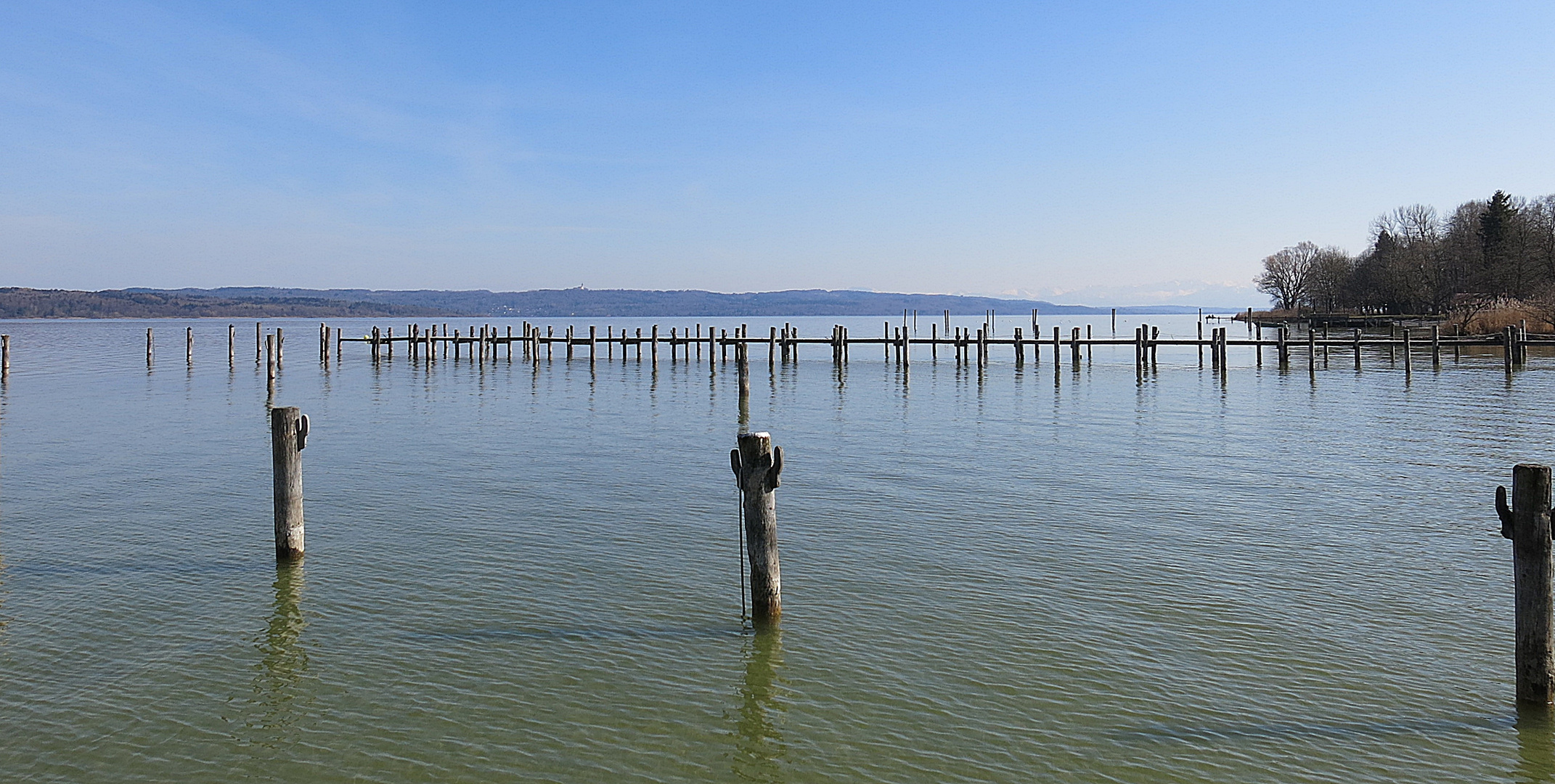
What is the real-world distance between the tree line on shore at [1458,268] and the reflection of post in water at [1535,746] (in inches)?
2474

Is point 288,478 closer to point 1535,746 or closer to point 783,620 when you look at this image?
point 783,620

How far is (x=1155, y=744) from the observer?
20.4 feet

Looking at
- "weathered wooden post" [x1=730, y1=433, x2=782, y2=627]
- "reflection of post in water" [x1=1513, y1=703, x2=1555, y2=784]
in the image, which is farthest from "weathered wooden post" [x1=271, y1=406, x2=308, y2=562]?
"reflection of post in water" [x1=1513, y1=703, x2=1555, y2=784]

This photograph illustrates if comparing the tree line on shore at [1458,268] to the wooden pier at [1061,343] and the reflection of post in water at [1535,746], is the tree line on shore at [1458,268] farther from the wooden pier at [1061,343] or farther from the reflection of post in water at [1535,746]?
the reflection of post in water at [1535,746]

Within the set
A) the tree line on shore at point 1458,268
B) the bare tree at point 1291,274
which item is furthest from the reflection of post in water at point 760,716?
the bare tree at point 1291,274

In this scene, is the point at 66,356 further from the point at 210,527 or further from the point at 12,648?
the point at 12,648

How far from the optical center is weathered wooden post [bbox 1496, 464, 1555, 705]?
6133mm

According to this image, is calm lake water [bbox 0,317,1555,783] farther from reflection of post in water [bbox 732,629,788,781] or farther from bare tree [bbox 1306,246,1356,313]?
bare tree [bbox 1306,246,1356,313]

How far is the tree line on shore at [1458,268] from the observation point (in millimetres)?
70438

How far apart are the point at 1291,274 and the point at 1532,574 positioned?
133692 mm

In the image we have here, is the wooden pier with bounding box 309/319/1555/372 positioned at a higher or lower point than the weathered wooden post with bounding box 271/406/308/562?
higher

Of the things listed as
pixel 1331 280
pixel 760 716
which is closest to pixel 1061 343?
pixel 760 716

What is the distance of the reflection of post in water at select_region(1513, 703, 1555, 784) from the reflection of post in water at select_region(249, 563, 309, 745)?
7177 millimetres

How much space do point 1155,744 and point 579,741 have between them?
3.42 meters
